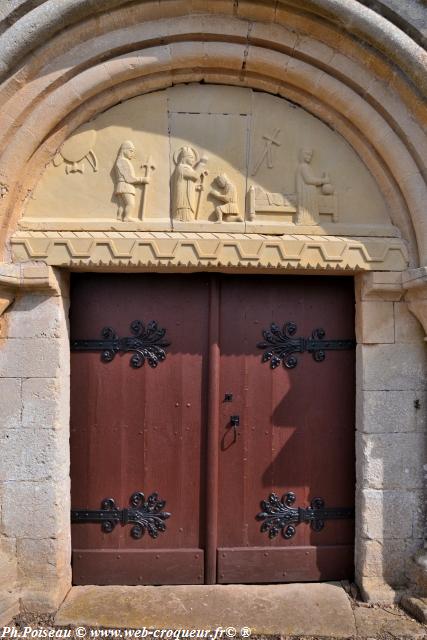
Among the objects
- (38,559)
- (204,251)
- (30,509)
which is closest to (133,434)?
(30,509)

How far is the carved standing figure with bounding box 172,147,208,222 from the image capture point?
319 cm

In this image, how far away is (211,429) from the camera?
10.9 feet

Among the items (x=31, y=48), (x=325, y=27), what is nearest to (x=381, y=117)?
(x=325, y=27)

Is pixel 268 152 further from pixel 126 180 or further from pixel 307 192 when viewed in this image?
pixel 126 180

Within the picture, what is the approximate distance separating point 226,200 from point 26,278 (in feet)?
4.37

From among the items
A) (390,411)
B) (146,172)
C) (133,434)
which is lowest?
(133,434)

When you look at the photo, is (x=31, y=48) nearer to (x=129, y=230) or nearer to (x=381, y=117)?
(x=129, y=230)

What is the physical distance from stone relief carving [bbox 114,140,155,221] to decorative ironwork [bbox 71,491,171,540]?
1.86 metres

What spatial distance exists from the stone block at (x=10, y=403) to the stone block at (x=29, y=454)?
5 centimetres

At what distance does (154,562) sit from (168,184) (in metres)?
2.48

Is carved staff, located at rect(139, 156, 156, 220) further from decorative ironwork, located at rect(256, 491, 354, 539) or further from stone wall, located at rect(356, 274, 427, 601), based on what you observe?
decorative ironwork, located at rect(256, 491, 354, 539)

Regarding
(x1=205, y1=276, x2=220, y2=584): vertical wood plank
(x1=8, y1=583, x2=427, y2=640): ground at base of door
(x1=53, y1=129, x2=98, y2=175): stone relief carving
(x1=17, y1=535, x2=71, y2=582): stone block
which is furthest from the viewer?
(x1=205, y1=276, x2=220, y2=584): vertical wood plank

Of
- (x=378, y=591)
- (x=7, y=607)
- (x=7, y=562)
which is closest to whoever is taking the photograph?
(x=7, y=607)

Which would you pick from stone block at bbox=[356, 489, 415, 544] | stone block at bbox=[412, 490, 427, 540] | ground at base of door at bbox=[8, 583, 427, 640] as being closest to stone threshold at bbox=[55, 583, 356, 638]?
ground at base of door at bbox=[8, 583, 427, 640]
